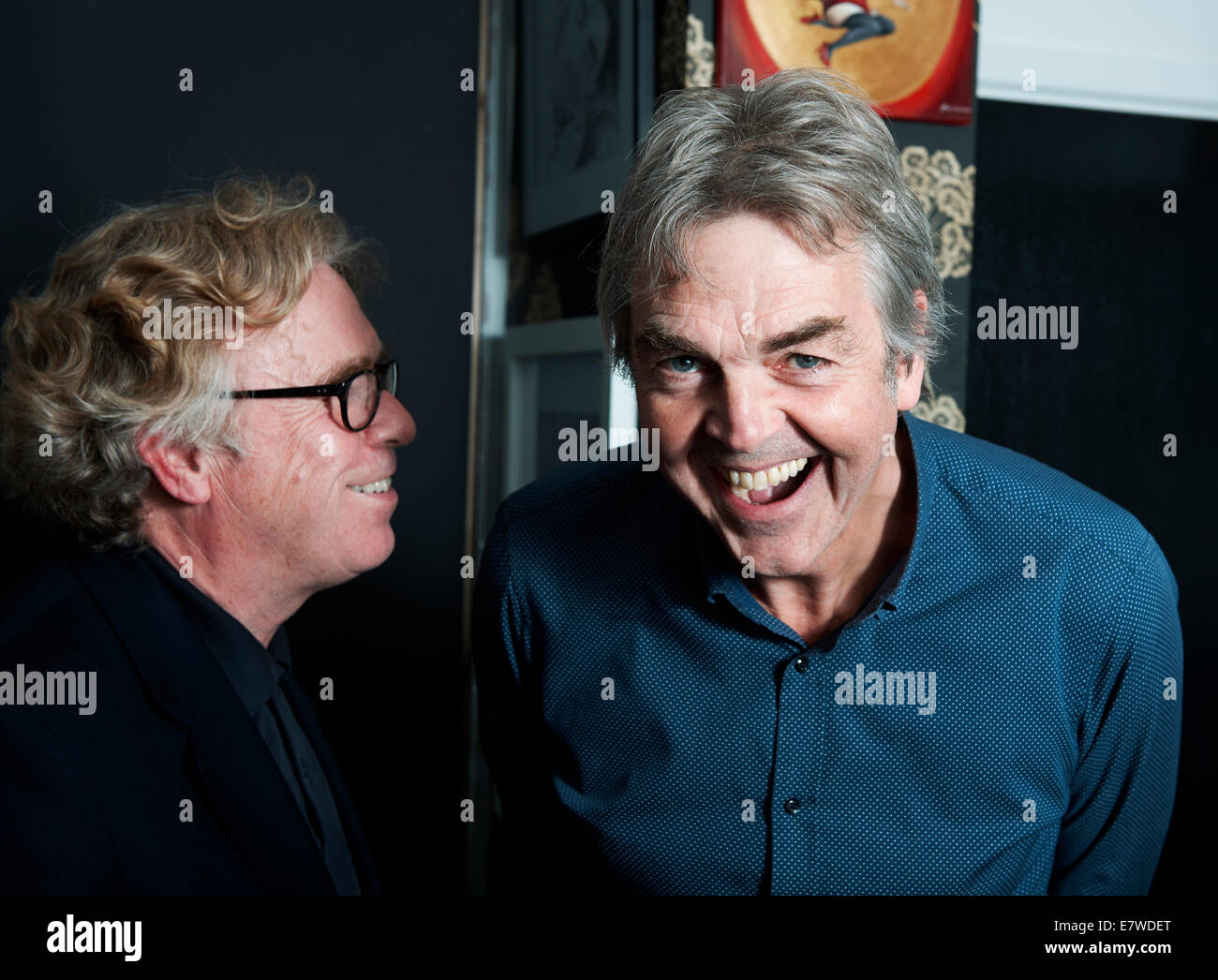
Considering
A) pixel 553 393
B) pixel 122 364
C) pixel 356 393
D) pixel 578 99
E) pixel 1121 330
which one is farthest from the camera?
pixel 1121 330

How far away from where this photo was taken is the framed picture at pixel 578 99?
1.88 meters

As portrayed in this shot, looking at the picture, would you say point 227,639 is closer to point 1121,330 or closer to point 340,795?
point 340,795

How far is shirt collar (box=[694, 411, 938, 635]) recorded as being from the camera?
3.83 feet

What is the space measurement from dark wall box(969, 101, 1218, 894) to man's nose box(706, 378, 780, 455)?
4.66 feet

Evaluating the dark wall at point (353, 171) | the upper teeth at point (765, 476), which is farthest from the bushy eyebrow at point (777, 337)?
the dark wall at point (353, 171)

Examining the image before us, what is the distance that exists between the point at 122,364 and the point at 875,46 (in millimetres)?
1292

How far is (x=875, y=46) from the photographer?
181 centimetres

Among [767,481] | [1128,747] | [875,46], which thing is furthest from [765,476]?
[875,46]

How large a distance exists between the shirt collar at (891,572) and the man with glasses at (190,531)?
19.0 inches

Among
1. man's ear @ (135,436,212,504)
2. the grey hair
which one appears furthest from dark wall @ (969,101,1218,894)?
man's ear @ (135,436,212,504)

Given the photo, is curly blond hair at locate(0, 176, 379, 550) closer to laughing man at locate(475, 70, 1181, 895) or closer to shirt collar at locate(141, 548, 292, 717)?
shirt collar at locate(141, 548, 292, 717)

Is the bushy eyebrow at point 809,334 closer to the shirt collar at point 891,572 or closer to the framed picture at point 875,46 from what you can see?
the shirt collar at point 891,572
